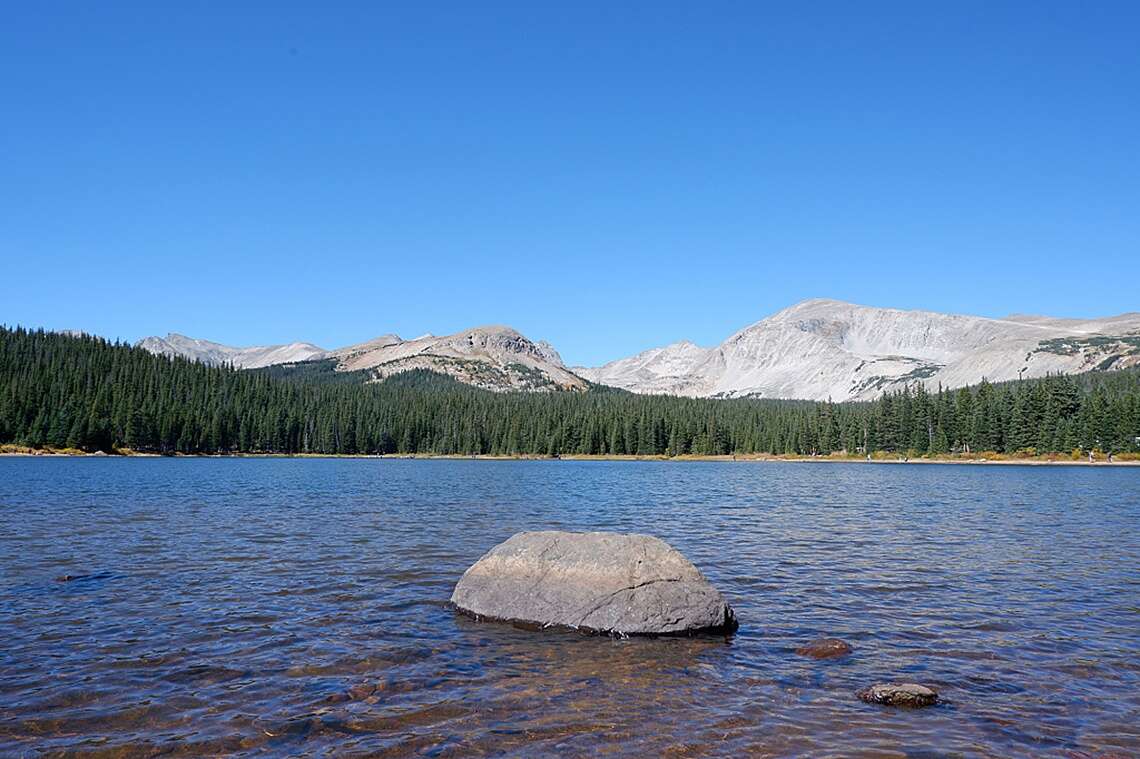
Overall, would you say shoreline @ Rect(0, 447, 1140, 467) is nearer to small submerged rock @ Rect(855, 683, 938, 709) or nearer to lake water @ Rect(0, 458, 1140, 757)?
lake water @ Rect(0, 458, 1140, 757)

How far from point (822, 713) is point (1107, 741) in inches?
156

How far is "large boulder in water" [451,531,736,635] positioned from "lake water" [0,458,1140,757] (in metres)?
0.60

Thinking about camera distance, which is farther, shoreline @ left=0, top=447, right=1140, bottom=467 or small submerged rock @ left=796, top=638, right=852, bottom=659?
shoreline @ left=0, top=447, right=1140, bottom=467

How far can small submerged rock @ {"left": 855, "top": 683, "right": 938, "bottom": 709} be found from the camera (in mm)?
12664

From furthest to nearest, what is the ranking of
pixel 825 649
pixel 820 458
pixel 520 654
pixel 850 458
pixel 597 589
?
pixel 820 458 < pixel 850 458 < pixel 597 589 < pixel 825 649 < pixel 520 654

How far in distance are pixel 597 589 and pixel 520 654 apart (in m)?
2.91

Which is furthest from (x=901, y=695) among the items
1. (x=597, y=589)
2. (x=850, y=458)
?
(x=850, y=458)

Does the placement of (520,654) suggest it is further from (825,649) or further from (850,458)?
(850,458)

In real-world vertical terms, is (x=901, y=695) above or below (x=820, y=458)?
below

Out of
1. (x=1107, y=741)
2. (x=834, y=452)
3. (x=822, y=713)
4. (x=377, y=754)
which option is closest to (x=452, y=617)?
(x=377, y=754)

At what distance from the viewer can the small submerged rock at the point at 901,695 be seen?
12.7 meters

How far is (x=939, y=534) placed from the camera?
118ft

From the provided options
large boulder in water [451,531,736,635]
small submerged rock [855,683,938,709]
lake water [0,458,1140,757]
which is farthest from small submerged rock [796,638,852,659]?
small submerged rock [855,683,938,709]

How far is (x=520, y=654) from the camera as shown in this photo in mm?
15484
